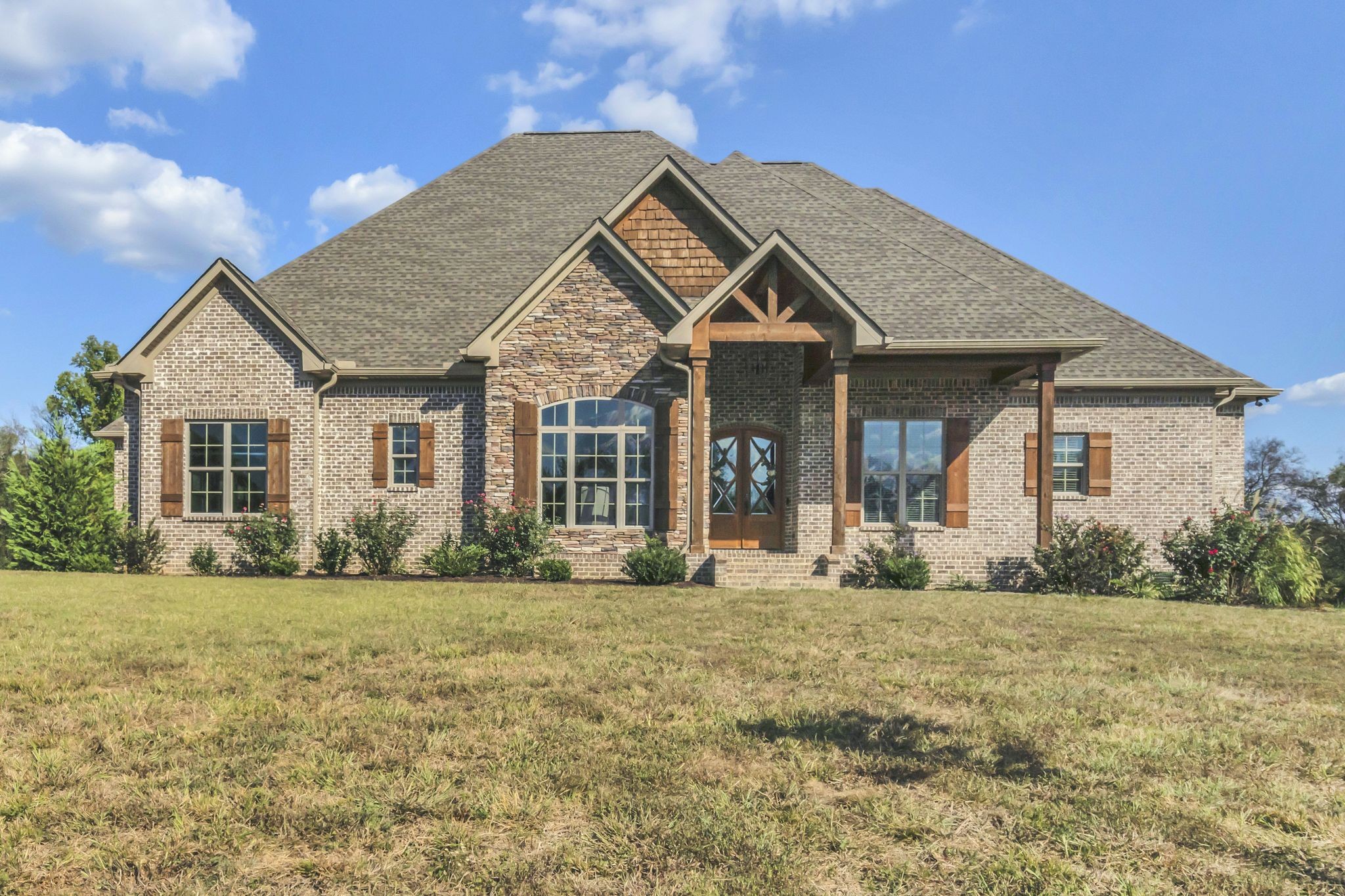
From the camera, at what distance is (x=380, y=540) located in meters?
13.7

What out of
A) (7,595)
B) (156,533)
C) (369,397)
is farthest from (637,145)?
(7,595)

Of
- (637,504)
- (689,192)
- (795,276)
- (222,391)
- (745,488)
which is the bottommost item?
(637,504)

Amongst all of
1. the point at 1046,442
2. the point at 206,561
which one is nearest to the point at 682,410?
the point at 1046,442

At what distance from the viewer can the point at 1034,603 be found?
10.7 metres

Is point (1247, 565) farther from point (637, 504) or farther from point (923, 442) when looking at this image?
point (637, 504)

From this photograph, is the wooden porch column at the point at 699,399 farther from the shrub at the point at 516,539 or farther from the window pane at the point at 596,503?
the shrub at the point at 516,539

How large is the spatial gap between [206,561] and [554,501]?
687 centimetres

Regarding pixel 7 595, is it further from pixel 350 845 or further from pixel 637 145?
pixel 637 145

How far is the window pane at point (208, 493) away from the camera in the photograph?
47.2 ft

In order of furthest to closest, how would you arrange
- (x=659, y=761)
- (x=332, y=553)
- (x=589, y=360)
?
(x=332, y=553)
(x=589, y=360)
(x=659, y=761)

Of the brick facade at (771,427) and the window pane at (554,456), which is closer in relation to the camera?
the window pane at (554,456)

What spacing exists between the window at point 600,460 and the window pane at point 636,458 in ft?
0.04

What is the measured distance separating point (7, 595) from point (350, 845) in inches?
415

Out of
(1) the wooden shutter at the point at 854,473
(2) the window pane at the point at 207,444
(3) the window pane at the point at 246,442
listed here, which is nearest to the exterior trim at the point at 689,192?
(1) the wooden shutter at the point at 854,473
